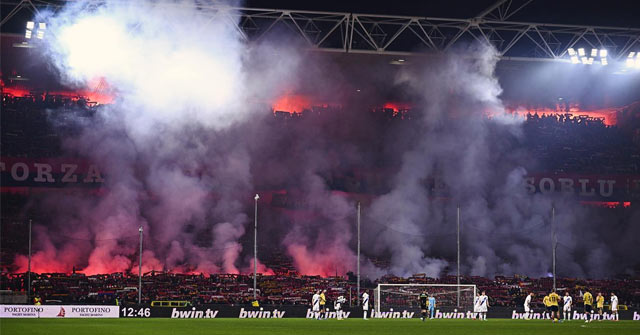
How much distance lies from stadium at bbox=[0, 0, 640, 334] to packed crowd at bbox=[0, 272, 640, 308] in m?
0.14

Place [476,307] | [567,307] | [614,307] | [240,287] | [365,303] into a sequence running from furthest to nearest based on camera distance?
1. [240,287]
2. [567,307]
3. [614,307]
4. [365,303]
5. [476,307]

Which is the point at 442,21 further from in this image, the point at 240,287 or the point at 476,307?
the point at 240,287

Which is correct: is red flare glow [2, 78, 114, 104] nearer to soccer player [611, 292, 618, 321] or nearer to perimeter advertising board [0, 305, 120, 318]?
perimeter advertising board [0, 305, 120, 318]

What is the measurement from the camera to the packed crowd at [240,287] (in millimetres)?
44062

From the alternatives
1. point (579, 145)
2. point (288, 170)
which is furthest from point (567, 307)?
point (288, 170)

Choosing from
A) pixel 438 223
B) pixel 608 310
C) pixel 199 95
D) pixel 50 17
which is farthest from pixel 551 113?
pixel 50 17

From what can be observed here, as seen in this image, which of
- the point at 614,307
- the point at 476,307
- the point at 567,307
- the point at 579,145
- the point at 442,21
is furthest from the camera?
the point at 579,145

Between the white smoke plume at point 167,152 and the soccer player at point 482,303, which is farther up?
the white smoke plume at point 167,152

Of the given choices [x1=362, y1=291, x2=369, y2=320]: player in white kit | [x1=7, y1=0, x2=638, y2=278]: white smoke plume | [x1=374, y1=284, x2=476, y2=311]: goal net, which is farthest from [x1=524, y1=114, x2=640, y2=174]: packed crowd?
[x1=362, y1=291, x2=369, y2=320]: player in white kit

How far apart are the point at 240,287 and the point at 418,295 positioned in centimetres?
1100

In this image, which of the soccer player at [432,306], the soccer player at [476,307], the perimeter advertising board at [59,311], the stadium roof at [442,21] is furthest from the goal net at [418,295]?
the perimeter advertising board at [59,311]

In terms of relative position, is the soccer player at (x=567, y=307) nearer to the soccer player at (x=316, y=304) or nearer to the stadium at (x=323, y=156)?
the stadium at (x=323, y=156)

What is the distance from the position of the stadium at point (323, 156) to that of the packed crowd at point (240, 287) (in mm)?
144

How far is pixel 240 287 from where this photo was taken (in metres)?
47.0
